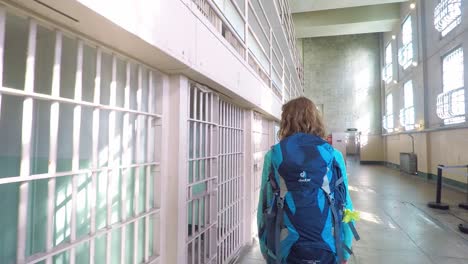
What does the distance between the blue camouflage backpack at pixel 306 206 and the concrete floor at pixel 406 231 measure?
2.21 m

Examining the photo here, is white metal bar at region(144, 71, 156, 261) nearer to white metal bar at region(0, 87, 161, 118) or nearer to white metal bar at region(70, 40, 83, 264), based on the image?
white metal bar at region(0, 87, 161, 118)

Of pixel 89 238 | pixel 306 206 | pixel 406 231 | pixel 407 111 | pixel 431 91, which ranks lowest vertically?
pixel 406 231

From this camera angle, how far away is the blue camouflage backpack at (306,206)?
127 cm

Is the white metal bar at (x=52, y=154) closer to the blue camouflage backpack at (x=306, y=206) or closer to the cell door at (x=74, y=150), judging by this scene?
the cell door at (x=74, y=150)

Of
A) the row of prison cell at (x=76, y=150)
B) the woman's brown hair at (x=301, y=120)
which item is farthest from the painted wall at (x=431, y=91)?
the row of prison cell at (x=76, y=150)

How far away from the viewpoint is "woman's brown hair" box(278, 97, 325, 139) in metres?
1.47

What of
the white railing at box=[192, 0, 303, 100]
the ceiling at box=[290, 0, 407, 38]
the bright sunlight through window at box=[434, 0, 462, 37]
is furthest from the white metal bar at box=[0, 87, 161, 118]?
the ceiling at box=[290, 0, 407, 38]

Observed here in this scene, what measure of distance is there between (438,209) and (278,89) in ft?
14.2

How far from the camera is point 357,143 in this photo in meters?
16.6

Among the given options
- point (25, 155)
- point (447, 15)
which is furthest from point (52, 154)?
point (447, 15)

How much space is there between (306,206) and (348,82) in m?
16.9

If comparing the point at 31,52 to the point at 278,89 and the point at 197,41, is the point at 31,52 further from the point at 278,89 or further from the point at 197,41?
the point at 278,89

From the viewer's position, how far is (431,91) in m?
9.17

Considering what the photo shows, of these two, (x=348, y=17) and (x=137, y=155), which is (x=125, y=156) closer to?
→ (x=137, y=155)
